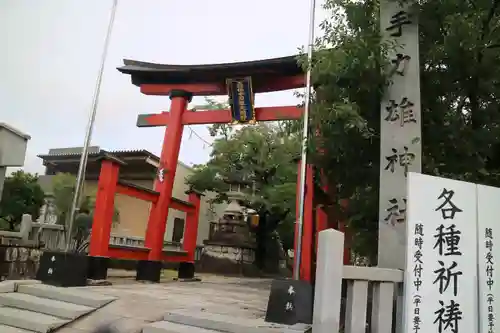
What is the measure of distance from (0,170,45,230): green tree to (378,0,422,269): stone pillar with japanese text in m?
14.3

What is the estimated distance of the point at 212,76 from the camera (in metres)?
9.57

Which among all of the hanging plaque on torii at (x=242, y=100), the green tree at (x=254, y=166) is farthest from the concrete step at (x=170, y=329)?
the green tree at (x=254, y=166)

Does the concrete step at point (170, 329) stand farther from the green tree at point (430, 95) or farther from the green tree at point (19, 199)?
the green tree at point (19, 199)

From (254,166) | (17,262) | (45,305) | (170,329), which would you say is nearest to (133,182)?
(254,166)

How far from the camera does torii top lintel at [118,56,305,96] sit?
8984mm

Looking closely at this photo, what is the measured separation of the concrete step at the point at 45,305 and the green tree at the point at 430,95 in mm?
3258

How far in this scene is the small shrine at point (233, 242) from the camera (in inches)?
573

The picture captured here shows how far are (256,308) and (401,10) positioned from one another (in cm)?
396

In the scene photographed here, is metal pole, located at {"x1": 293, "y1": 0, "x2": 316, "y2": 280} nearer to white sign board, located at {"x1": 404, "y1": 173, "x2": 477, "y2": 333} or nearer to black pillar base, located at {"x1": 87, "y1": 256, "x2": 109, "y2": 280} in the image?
white sign board, located at {"x1": 404, "y1": 173, "x2": 477, "y2": 333}

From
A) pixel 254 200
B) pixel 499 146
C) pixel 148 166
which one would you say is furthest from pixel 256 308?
pixel 148 166

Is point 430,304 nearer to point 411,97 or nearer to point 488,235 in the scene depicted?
point 488,235

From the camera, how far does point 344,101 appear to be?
4348 millimetres

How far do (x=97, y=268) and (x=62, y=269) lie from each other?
4.10 ft

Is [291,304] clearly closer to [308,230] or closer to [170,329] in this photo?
[170,329]
